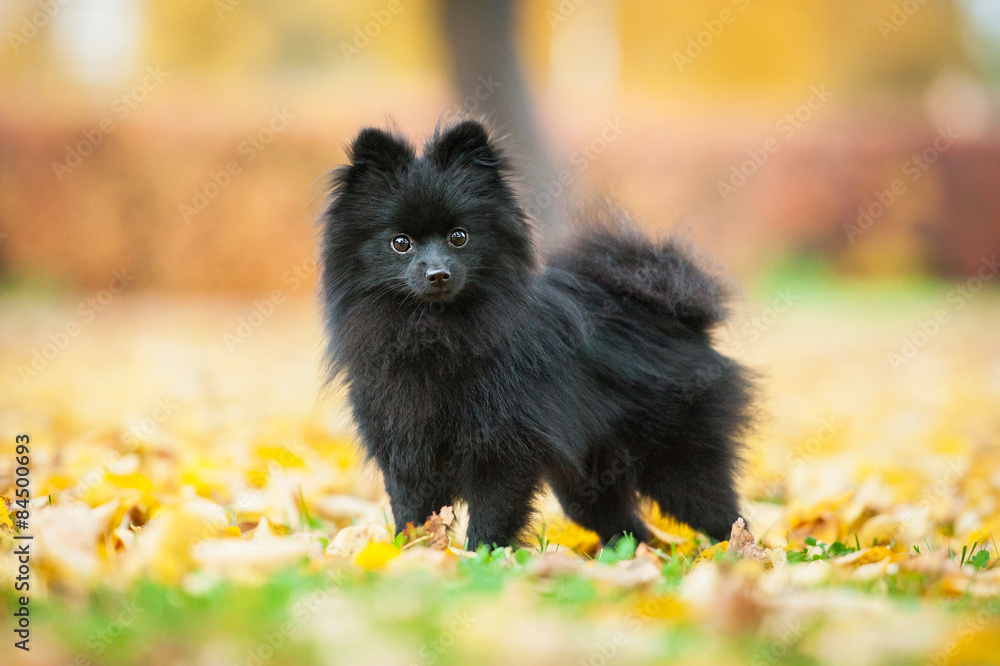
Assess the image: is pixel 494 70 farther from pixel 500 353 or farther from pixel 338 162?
pixel 338 162

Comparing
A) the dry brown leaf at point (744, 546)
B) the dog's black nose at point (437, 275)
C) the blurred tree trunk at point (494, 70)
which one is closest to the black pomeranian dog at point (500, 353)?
the dog's black nose at point (437, 275)

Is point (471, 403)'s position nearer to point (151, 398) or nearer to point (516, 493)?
point (516, 493)

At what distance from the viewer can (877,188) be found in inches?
669

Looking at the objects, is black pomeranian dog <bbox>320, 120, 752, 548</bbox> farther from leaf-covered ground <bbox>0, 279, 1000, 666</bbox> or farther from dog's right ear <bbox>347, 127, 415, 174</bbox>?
leaf-covered ground <bbox>0, 279, 1000, 666</bbox>

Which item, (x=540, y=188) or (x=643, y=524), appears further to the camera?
(x=540, y=188)

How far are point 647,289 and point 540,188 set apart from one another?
147 inches

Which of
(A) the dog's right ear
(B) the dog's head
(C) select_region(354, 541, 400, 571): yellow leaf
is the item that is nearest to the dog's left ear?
(B) the dog's head

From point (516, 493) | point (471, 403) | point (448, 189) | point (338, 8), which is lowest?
point (516, 493)

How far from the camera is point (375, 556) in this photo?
8.84 ft

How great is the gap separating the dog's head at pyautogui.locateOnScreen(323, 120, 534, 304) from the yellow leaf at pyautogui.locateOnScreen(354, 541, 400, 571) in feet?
3.45

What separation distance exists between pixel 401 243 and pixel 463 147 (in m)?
0.53

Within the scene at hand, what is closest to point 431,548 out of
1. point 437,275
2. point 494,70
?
point 437,275

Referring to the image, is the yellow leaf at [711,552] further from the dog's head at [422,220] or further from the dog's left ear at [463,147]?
the dog's left ear at [463,147]

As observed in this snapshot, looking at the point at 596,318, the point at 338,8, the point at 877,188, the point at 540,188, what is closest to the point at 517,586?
the point at 596,318
